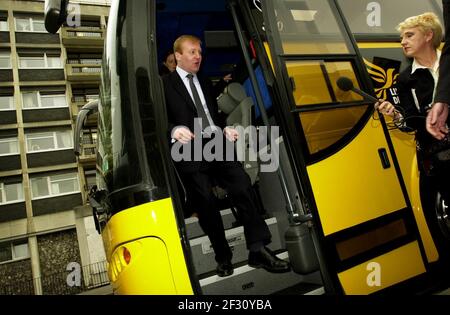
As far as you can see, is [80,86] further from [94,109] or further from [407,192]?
[407,192]

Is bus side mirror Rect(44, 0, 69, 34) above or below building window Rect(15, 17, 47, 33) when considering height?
below

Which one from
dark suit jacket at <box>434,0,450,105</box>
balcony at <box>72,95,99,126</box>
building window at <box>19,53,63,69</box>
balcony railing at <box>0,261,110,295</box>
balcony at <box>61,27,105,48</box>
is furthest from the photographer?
balcony at <box>61,27,105,48</box>

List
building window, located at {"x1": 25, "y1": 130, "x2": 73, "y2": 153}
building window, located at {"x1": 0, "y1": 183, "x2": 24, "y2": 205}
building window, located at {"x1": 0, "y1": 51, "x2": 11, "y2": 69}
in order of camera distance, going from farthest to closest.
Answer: building window, located at {"x1": 0, "y1": 51, "x2": 11, "y2": 69} → building window, located at {"x1": 25, "y1": 130, "x2": 73, "y2": 153} → building window, located at {"x1": 0, "y1": 183, "x2": 24, "y2": 205}

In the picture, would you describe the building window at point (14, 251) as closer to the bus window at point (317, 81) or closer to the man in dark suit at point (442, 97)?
the bus window at point (317, 81)

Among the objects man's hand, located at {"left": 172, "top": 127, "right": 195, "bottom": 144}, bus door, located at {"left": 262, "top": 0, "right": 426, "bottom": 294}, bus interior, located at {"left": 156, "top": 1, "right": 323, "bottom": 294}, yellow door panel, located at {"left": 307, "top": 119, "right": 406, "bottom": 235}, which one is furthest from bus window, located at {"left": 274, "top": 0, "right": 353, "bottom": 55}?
man's hand, located at {"left": 172, "top": 127, "right": 195, "bottom": 144}

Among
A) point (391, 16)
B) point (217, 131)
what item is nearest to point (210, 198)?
point (217, 131)

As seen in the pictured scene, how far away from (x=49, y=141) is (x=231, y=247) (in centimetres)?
1841

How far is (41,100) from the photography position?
60.2 ft

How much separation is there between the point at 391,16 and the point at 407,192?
1.83m

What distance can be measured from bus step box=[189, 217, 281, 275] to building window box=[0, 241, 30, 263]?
17154 mm

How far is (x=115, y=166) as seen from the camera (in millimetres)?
2074

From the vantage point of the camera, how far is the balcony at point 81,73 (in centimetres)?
1866

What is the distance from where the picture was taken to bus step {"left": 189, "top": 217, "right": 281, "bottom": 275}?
2406 mm

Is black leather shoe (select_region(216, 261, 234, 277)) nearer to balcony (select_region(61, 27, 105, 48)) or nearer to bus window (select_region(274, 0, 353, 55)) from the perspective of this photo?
bus window (select_region(274, 0, 353, 55))
